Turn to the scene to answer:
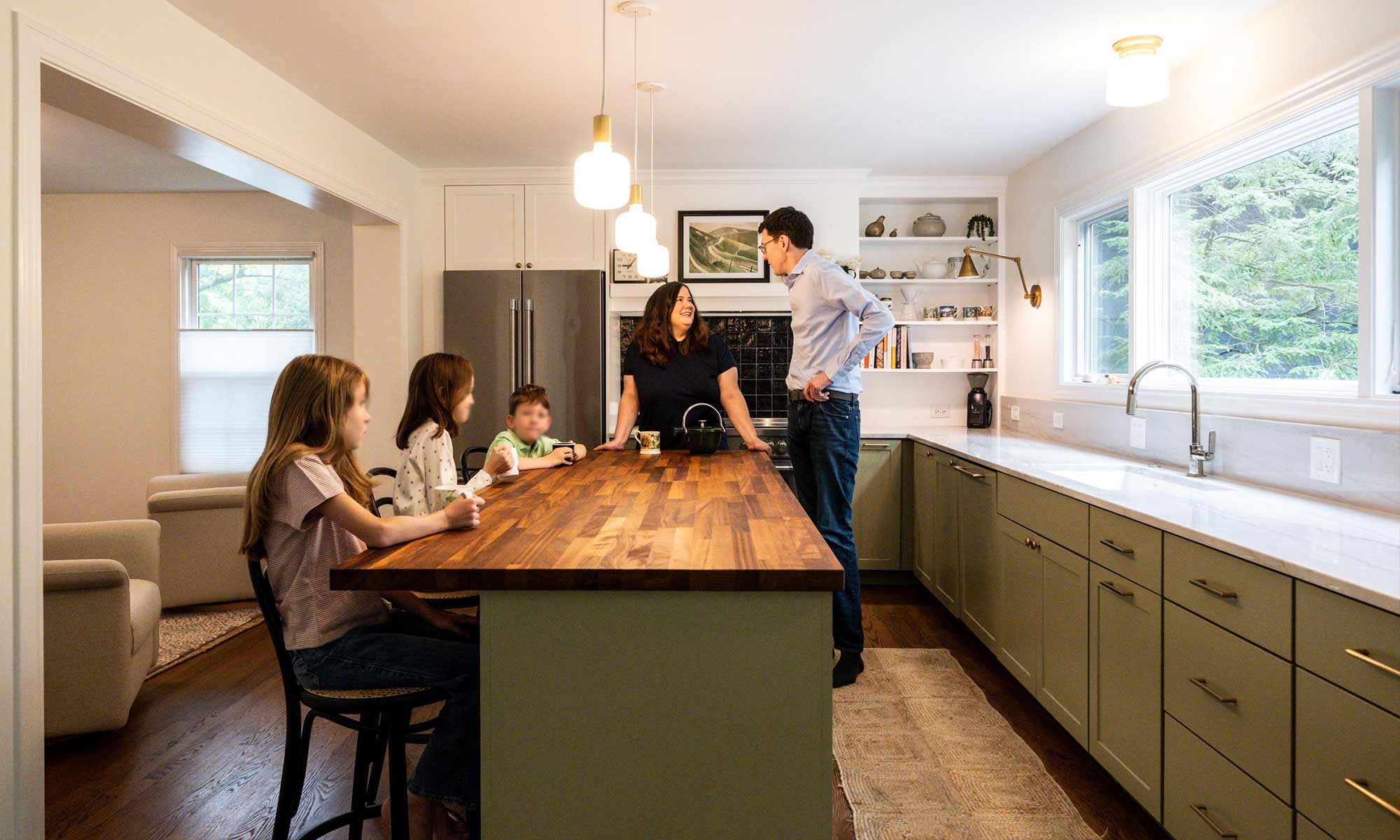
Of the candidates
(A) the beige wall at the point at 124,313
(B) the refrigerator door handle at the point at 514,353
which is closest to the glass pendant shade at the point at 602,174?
(B) the refrigerator door handle at the point at 514,353

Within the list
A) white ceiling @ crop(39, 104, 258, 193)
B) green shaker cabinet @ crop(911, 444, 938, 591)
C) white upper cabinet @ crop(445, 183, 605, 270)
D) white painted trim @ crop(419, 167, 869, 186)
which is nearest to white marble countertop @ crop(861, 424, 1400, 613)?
green shaker cabinet @ crop(911, 444, 938, 591)

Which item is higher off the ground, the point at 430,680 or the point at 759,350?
the point at 759,350

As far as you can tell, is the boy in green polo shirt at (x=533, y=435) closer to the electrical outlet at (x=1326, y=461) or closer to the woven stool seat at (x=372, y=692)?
the woven stool seat at (x=372, y=692)

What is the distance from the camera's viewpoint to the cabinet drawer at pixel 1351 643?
4.42 feet

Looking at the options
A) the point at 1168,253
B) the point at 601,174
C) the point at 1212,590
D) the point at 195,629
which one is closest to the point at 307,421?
the point at 601,174

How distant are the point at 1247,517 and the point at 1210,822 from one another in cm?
69

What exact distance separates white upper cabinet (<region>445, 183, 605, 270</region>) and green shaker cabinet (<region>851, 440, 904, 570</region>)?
187cm

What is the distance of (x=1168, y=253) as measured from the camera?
3486 millimetres

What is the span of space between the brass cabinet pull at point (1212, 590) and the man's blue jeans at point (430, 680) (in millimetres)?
1508

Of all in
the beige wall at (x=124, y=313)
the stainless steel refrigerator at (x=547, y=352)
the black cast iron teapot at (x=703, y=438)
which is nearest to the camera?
the black cast iron teapot at (x=703, y=438)

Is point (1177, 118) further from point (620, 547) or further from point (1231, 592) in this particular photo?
point (620, 547)

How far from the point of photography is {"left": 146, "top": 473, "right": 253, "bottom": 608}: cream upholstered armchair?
13.8ft

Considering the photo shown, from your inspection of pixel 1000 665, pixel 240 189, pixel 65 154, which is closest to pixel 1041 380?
pixel 1000 665

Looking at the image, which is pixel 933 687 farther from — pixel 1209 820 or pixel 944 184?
pixel 944 184
